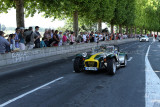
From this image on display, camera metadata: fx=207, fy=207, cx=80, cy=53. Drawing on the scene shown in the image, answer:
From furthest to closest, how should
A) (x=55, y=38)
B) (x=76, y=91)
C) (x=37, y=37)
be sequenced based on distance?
1. (x=55, y=38)
2. (x=37, y=37)
3. (x=76, y=91)

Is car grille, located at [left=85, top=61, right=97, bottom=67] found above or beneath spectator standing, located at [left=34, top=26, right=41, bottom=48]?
beneath

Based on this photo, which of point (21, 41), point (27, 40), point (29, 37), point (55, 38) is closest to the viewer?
point (21, 41)

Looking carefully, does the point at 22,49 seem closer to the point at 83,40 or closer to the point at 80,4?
the point at 83,40

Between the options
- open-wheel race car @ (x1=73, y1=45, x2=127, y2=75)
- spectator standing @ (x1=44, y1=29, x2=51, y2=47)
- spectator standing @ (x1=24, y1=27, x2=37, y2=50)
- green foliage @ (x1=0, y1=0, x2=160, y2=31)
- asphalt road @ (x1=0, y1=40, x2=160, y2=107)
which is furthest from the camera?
green foliage @ (x1=0, y1=0, x2=160, y2=31)

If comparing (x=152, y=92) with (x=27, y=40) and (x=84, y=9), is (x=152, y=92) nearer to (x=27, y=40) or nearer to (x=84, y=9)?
(x=27, y=40)

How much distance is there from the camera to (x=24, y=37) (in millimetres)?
13117

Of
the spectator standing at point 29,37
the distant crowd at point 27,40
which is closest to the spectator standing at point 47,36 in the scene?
the distant crowd at point 27,40

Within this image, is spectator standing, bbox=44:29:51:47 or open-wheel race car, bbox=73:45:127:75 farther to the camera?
spectator standing, bbox=44:29:51:47

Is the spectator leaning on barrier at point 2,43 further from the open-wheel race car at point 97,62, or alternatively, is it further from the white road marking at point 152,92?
the white road marking at point 152,92

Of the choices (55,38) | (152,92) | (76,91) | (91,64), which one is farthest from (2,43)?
(152,92)

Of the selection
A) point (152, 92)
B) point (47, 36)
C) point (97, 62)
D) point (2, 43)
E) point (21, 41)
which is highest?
point (47, 36)

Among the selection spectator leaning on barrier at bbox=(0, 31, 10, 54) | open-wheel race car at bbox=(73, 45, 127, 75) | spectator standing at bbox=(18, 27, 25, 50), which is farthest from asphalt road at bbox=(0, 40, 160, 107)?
spectator standing at bbox=(18, 27, 25, 50)

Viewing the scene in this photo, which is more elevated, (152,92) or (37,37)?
(37,37)

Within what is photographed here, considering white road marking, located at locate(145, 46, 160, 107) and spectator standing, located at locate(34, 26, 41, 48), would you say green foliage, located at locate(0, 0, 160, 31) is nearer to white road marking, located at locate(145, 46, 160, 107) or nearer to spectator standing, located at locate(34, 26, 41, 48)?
spectator standing, located at locate(34, 26, 41, 48)
